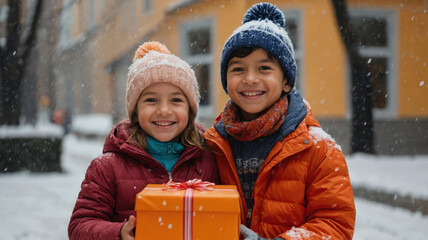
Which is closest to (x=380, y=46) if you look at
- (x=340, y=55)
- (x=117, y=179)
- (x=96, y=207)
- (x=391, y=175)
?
(x=340, y=55)

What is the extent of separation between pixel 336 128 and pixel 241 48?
794 cm

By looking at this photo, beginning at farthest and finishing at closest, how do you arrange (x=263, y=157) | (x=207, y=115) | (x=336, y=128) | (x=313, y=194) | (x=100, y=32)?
(x=100, y=32)
(x=207, y=115)
(x=336, y=128)
(x=263, y=157)
(x=313, y=194)

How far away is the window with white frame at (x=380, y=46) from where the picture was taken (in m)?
10.1

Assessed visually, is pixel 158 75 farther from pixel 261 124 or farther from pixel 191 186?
pixel 191 186

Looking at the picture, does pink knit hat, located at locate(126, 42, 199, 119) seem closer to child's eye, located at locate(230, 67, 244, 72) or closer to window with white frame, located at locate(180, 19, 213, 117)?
child's eye, located at locate(230, 67, 244, 72)

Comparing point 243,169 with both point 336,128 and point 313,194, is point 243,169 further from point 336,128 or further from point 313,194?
point 336,128

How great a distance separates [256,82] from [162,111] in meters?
0.51

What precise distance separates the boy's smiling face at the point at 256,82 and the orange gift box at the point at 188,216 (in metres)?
0.68

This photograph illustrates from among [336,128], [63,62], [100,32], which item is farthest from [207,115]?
[63,62]

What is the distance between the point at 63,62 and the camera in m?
29.3

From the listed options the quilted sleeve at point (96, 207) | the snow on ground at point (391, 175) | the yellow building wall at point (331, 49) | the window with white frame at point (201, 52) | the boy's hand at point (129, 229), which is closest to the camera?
the boy's hand at point (129, 229)

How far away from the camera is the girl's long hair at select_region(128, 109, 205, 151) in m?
2.28

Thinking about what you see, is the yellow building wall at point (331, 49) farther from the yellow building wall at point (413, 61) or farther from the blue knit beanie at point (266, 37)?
the blue knit beanie at point (266, 37)

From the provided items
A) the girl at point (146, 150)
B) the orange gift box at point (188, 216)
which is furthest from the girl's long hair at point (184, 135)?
the orange gift box at point (188, 216)
